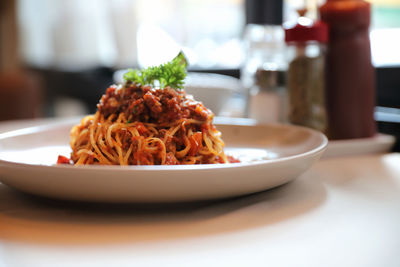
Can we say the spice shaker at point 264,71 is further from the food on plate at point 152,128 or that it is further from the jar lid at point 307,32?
the food on plate at point 152,128

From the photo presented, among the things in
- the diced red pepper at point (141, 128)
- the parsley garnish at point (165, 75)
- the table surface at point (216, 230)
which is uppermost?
the parsley garnish at point (165, 75)

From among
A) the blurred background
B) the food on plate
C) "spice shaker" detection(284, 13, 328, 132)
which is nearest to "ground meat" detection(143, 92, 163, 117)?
the food on plate

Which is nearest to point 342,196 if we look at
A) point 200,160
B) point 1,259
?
point 200,160

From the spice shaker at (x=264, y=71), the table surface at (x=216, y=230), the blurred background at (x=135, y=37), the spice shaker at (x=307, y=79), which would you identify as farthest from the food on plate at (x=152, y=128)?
the blurred background at (x=135, y=37)

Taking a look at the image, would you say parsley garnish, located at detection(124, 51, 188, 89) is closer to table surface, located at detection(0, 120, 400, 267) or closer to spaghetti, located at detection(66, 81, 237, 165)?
spaghetti, located at detection(66, 81, 237, 165)

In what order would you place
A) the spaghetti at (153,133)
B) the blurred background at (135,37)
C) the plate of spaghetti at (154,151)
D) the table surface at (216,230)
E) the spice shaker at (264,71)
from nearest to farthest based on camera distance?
1. the table surface at (216,230)
2. the plate of spaghetti at (154,151)
3. the spaghetti at (153,133)
4. the spice shaker at (264,71)
5. the blurred background at (135,37)

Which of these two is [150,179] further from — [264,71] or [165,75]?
[264,71]
